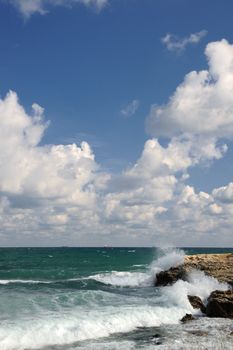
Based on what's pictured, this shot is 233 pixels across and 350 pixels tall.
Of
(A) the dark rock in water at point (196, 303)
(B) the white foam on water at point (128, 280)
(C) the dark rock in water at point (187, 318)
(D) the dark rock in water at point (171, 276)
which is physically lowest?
(C) the dark rock in water at point (187, 318)

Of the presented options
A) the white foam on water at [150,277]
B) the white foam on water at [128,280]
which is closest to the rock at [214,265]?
the white foam on water at [150,277]

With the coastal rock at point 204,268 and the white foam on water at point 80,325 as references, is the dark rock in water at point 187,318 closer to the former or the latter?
the white foam on water at point 80,325

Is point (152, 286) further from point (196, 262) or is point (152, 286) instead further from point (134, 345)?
point (134, 345)

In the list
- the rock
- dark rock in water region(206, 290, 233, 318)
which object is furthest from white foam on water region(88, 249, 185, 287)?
dark rock in water region(206, 290, 233, 318)

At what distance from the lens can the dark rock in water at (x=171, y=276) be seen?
37.0 meters

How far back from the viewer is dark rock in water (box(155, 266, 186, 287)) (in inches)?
1458

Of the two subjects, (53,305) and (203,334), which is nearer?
(203,334)

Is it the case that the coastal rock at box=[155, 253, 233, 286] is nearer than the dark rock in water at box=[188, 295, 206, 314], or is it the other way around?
the dark rock in water at box=[188, 295, 206, 314]

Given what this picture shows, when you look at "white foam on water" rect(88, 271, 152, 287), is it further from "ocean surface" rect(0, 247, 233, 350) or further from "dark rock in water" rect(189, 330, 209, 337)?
"dark rock in water" rect(189, 330, 209, 337)

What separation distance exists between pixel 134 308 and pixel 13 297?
29.0ft

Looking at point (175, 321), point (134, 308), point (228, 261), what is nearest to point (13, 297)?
point (134, 308)

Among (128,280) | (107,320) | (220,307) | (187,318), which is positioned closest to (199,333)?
(187,318)

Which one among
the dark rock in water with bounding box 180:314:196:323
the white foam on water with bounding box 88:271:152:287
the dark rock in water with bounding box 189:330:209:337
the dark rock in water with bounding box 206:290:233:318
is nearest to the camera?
the dark rock in water with bounding box 189:330:209:337

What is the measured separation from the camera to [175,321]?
947 inches
